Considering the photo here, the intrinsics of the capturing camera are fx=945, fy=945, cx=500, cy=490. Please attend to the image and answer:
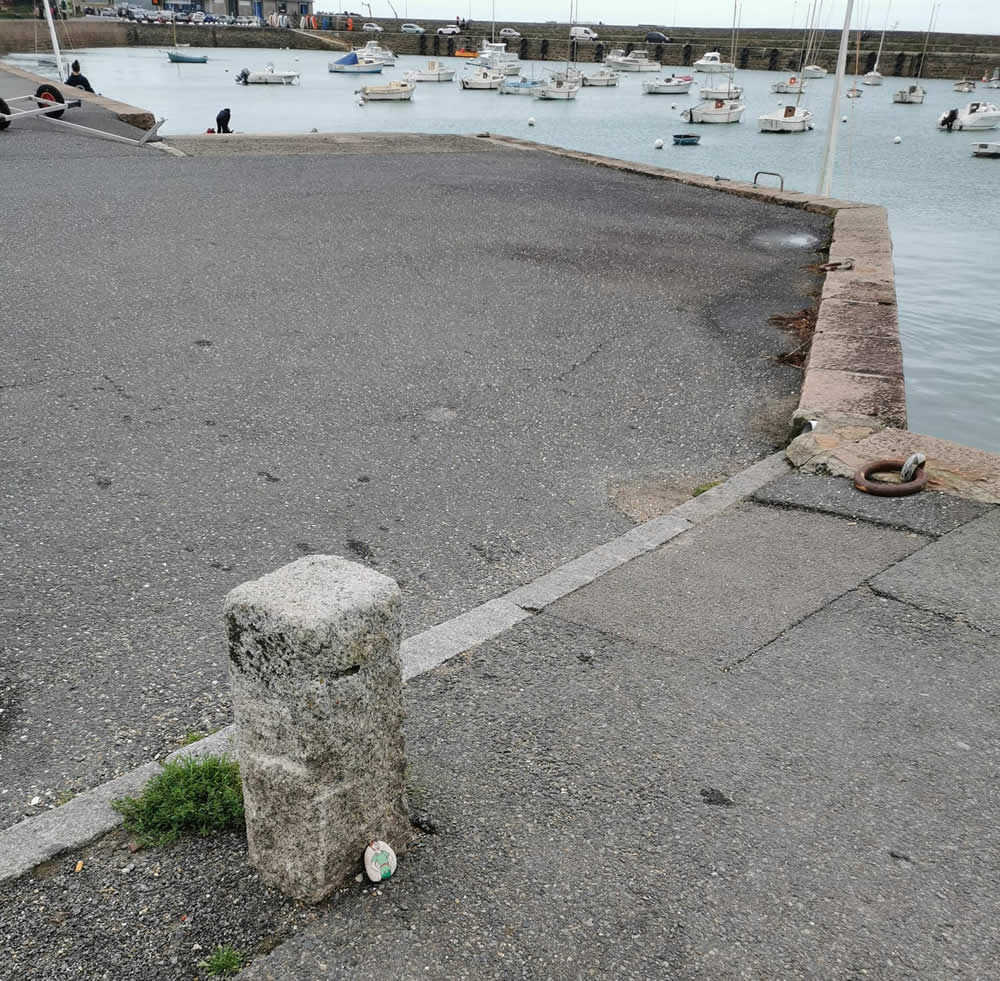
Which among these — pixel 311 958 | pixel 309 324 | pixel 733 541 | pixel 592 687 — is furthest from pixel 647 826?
pixel 309 324

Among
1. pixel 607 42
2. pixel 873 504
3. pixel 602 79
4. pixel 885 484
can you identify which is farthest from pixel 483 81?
pixel 873 504

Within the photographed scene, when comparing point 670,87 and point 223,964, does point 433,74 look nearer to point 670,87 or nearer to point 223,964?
point 670,87

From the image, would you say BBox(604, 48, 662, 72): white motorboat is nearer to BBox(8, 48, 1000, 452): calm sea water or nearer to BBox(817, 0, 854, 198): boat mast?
BBox(8, 48, 1000, 452): calm sea water

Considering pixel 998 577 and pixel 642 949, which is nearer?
pixel 642 949

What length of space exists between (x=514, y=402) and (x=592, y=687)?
3336mm

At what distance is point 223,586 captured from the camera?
4266 mm

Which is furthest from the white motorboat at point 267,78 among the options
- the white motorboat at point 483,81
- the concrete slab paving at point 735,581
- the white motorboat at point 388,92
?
the concrete slab paving at point 735,581

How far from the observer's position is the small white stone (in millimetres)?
2604

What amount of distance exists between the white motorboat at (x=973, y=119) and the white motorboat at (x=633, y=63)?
52296 millimetres

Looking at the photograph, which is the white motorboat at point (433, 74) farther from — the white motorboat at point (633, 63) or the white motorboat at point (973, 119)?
the white motorboat at point (973, 119)

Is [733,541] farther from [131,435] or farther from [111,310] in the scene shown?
[111,310]

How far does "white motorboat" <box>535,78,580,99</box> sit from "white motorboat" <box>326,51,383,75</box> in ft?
86.2

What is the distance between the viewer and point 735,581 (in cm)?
438

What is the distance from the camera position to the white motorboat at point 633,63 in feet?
346
